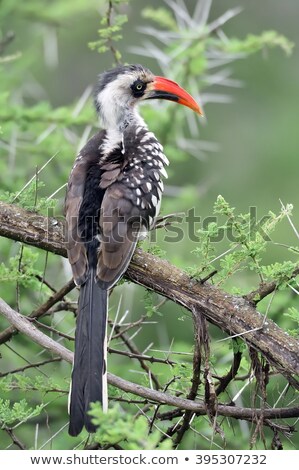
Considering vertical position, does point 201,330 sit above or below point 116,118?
below

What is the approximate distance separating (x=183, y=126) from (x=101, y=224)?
284 inches

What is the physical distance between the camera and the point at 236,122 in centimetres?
1223

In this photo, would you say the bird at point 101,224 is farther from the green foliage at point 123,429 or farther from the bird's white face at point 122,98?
the green foliage at point 123,429

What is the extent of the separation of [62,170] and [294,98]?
7512mm

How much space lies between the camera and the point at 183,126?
10.9 metres

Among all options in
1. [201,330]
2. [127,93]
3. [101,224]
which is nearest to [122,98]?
[127,93]

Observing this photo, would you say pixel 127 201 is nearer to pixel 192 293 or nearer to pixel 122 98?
pixel 192 293

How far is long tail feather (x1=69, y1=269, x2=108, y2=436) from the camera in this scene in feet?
10.6

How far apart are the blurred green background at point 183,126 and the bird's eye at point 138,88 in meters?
0.35

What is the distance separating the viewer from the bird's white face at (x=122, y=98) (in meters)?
5.03

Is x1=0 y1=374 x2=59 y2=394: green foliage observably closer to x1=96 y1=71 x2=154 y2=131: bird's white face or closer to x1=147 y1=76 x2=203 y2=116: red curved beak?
x1=96 y1=71 x2=154 y2=131: bird's white face

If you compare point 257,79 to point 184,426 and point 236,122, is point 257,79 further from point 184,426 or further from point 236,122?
point 184,426

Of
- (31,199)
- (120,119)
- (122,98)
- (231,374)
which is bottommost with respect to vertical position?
(231,374)
